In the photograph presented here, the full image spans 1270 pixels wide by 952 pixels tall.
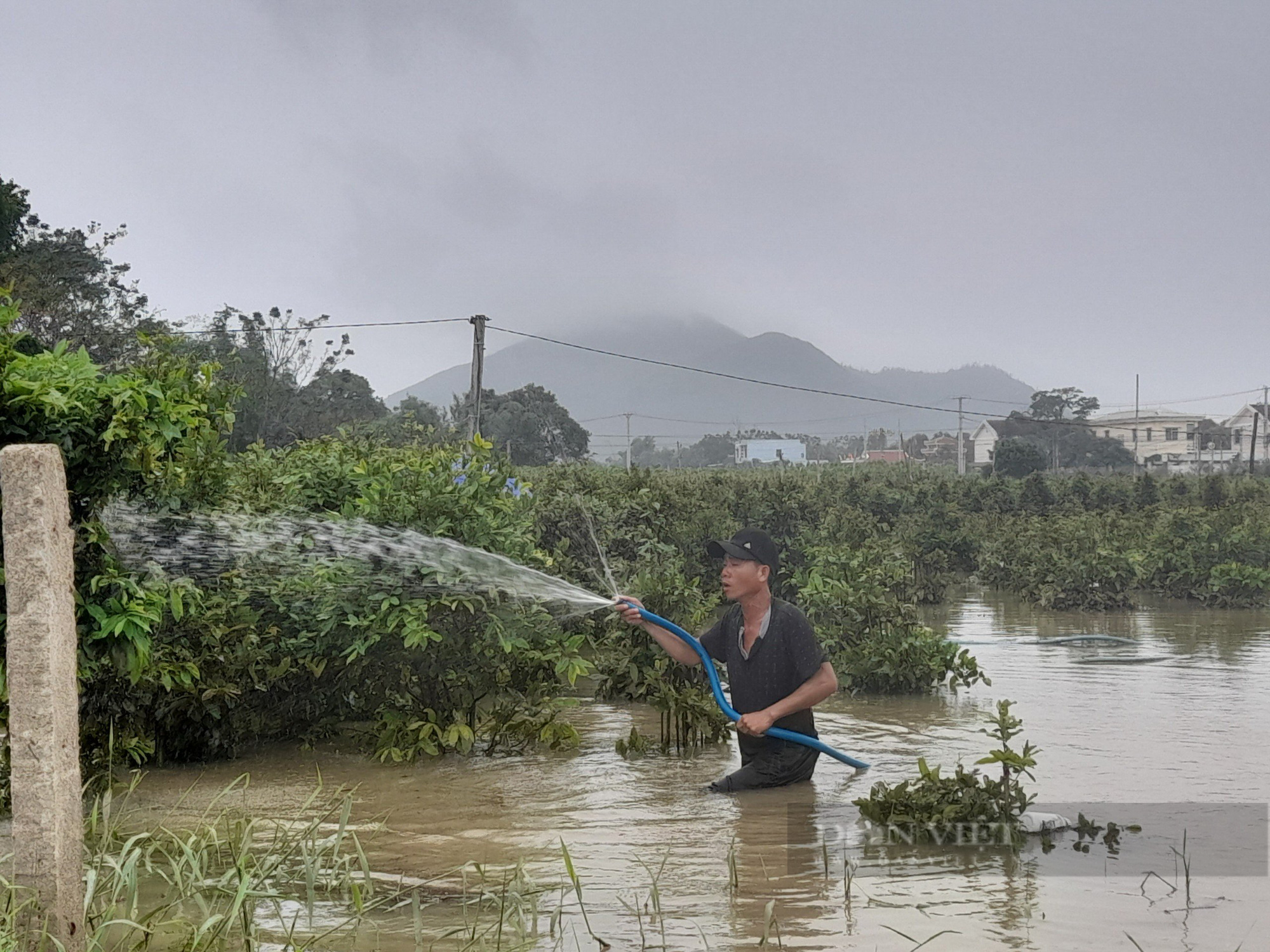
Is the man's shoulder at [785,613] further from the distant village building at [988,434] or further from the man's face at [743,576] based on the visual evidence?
the distant village building at [988,434]

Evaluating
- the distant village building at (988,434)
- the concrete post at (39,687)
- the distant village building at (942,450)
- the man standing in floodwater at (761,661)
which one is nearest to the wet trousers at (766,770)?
the man standing in floodwater at (761,661)

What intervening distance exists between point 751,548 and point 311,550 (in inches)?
116

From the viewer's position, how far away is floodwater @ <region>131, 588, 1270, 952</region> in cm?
523

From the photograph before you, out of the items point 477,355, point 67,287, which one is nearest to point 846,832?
point 477,355

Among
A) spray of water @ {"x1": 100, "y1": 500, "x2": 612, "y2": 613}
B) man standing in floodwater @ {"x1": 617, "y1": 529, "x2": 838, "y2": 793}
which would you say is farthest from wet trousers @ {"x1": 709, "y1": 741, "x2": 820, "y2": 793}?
spray of water @ {"x1": 100, "y1": 500, "x2": 612, "y2": 613}

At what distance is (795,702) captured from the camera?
722cm

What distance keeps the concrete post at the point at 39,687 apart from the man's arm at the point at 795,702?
3922 mm

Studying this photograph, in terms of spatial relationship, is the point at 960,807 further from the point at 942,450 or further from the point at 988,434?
the point at 942,450

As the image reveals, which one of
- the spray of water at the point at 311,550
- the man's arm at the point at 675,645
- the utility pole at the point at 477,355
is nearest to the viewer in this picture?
the man's arm at the point at 675,645

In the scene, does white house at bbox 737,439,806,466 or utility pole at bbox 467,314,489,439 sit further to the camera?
white house at bbox 737,439,806,466

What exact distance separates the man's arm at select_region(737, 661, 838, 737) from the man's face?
0.59 m

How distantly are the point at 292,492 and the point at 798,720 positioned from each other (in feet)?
12.3

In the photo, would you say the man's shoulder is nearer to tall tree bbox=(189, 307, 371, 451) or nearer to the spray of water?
the spray of water

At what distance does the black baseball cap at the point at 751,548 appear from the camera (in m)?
7.43
